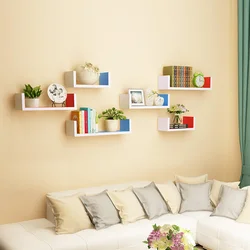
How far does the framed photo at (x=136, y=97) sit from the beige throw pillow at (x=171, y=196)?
0.89 m

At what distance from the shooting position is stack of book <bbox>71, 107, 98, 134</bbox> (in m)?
4.51

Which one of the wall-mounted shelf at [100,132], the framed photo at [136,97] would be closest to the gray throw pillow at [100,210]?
the wall-mounted shelf at [100,132]

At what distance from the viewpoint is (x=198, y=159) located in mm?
5645

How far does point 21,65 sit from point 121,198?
5.12 feet

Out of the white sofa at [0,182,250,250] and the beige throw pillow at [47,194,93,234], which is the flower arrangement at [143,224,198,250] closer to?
the white sofa at [0,182,250,250]

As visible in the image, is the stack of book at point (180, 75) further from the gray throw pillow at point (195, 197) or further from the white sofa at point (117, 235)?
the white sofa at point (117, 235)

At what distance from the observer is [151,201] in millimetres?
4543

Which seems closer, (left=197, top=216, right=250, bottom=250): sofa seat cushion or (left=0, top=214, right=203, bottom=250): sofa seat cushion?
(left=0, top=214, right=203, bottom=250): sofa seat cushion

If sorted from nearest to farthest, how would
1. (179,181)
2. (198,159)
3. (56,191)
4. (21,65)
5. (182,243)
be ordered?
(182,243) → (21,65) → (56,191) → (179,181) → (198,159)

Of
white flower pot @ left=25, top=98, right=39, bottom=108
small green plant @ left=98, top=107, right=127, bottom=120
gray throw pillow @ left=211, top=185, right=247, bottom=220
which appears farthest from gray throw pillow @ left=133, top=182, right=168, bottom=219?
white flower pot @ left=25, top=98, right=39, bottom=108

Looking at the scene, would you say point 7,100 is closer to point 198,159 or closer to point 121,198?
point 121,198

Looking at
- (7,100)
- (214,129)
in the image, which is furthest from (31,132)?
(214,129)

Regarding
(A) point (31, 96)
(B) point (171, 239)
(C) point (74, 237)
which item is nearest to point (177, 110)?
(A) point (31, 96)

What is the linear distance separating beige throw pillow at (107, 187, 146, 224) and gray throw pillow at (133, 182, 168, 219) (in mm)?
51
